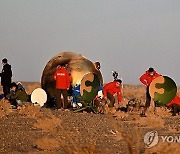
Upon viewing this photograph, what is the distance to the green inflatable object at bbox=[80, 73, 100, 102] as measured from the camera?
1981 centimetres

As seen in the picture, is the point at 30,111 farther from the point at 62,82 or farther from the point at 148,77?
the point at 148,77

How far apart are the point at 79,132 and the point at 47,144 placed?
2117mm

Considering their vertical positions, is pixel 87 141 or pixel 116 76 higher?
pixel 116 76

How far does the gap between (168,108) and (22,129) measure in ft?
22.2

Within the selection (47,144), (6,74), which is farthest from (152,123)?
(6,74)

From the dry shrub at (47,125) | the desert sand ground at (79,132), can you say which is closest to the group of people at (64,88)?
the desert sand ground at (79,132)

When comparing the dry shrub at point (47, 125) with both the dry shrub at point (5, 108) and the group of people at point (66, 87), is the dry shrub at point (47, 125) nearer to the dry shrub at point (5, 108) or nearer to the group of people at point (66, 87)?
the dry shrub at point (5, 108)

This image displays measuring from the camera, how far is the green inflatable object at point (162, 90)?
17750 mm

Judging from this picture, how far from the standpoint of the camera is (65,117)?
16266 millimetres

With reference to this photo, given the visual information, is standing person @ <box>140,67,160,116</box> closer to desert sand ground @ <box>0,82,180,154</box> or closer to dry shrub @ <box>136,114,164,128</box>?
desert sand ground @ <box>0,82,180,154</box>

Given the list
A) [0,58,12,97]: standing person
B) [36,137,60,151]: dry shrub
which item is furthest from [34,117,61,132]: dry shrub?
[0,58,12,97]: standing person

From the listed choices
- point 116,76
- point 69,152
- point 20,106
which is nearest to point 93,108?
point 116,76

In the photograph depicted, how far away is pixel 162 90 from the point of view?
17875 millimetres

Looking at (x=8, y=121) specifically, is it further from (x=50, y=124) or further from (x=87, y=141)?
(x=87, y=141)
